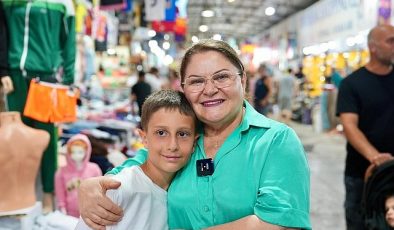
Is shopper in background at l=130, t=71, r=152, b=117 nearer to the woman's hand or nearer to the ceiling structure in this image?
the woman's hand

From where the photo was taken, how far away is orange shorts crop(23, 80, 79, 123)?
376cm

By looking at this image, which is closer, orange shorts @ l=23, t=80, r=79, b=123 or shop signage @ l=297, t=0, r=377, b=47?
orange shorts @ l=23, t=80, r=79, b=123

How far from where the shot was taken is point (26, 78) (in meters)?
3.89

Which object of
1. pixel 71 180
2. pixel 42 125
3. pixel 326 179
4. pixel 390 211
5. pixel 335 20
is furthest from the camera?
pixel 335 20

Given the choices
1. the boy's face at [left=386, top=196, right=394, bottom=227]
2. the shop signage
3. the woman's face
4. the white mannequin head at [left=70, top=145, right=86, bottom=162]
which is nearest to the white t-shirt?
the woman's face

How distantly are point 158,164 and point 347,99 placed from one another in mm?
2160


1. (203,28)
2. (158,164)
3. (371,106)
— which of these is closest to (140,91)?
(371,106)

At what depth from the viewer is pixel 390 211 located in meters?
3.08

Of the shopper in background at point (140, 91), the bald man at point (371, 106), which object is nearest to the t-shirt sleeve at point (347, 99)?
the bald man at point (371, 106)

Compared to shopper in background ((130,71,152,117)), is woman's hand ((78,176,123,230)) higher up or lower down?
higher up

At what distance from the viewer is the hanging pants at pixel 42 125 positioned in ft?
12.8

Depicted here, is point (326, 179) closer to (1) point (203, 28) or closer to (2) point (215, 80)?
(2) point (215, 80)

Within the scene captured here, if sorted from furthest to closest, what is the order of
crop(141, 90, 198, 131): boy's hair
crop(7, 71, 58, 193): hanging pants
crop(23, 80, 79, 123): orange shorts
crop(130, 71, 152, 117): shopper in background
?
crop(130, 71, 152, 117): shopper in background → crop(7, 71, 58, 193): hanging pants → crop(23, 80, 79, 123): orange shorts → crop(141, 90, 198, 131): boy's hair

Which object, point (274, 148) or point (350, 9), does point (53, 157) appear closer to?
point (274, 148)
